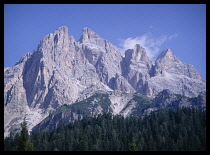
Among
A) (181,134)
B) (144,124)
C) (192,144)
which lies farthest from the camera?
(144,124)

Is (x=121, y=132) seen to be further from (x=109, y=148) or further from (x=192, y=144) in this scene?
(x=192, y=144)

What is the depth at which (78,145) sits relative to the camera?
120m

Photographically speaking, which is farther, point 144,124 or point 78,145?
point 144,124
